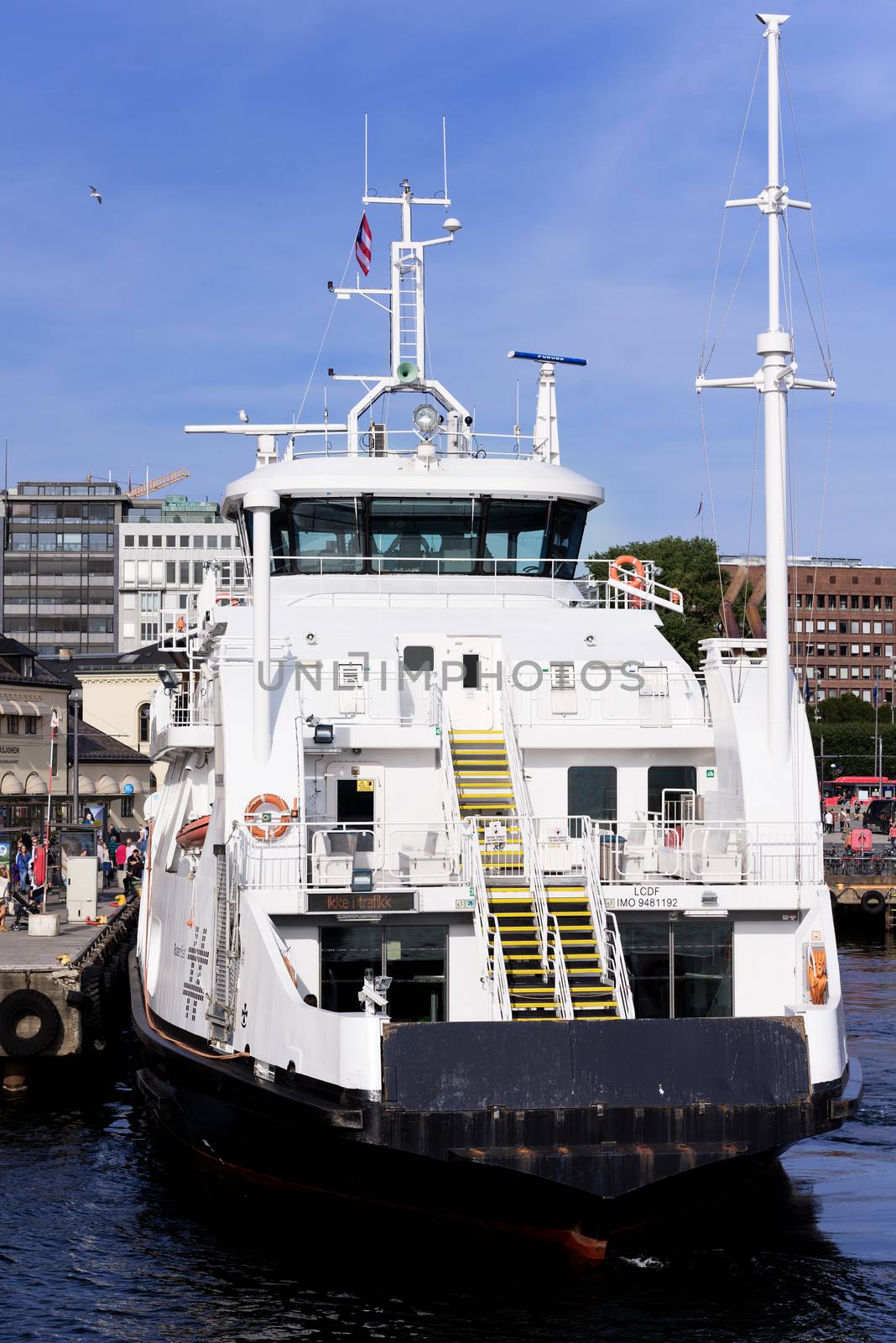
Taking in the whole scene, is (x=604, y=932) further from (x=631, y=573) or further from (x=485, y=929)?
(x=631, y=573)

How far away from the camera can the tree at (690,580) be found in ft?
244

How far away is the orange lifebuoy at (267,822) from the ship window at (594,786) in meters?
3.95

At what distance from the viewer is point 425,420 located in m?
23.8

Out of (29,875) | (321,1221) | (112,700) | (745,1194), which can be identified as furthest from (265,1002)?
(112,700)

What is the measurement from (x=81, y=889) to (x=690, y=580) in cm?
4741

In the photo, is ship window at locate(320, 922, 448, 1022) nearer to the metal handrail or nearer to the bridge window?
the metal handrail

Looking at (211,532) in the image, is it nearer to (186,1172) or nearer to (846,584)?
(846,584)

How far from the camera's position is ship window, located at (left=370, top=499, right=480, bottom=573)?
23.5m

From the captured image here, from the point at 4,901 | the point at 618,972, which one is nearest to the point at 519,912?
the point at 618,972

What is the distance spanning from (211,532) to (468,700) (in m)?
126

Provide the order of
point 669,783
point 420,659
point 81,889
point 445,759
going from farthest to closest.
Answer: point 81,889 < point 420,659 < point 669,783 < point 445,759

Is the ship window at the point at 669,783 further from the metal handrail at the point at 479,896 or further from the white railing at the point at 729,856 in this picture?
the metal handrail at the point at 479,896

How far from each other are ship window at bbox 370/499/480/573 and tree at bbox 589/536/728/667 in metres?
50.1

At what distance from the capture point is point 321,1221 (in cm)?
1642
